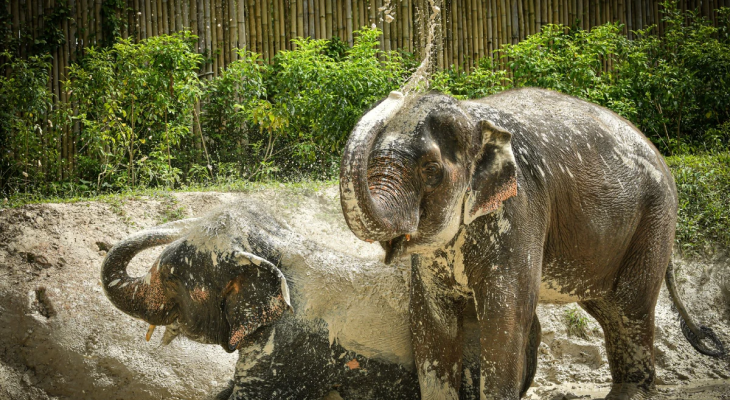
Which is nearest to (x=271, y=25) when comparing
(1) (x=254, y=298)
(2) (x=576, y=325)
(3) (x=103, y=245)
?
(3) (x=103, y=245)

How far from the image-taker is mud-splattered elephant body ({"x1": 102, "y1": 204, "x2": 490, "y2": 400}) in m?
4.25

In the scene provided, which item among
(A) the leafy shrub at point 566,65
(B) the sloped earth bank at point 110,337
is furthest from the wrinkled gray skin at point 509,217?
(A) the leafy shrub at point 566,65

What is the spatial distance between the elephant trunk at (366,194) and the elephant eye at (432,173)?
18cm

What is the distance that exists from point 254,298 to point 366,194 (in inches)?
70.1

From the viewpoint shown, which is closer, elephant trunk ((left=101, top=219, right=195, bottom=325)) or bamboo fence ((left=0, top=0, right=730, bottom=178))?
elephant trunk ((left=101, top=219, right=195, bottom=325))

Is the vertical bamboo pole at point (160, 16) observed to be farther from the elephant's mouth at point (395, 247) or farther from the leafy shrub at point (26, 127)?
the elephant's mouth at point (395, 247)

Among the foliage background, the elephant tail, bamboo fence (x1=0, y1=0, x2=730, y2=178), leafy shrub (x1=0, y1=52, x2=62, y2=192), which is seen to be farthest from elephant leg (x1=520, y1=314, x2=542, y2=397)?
leafy shrub (x1=0, y1=52, x2=62, y2=192)

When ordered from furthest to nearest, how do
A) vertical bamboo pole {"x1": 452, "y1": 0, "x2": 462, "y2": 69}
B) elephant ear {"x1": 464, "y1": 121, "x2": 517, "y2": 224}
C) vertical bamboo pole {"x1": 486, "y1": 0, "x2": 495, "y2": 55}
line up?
vertical bamboo pole {"x1": 486, "y1": 0, "x2": 495, "y2": 55} → vertical bamboo pole {"x1": 452, "y1": 0, "x2": 462, "y2": 69} → elephant ear {"x1": 464, "y1": 121, "x2": 517, "y2": 224}

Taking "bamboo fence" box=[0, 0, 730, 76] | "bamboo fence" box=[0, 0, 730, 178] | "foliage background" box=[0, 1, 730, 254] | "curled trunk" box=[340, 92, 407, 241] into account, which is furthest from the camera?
"bamboo fence" box=[0, 0, 730, 76]

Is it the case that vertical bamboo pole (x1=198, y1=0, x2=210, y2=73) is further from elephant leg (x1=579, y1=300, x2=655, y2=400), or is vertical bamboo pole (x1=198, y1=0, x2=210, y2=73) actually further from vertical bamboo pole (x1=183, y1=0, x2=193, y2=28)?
elephant leg (x1=579, y1=300, x2=655, y2=400)

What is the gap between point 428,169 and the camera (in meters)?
3.06

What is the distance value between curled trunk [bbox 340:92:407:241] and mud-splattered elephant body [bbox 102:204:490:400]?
153 cm

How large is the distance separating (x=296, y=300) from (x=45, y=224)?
309 centimetres

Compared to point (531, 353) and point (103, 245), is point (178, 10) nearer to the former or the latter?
point (103, 245)
